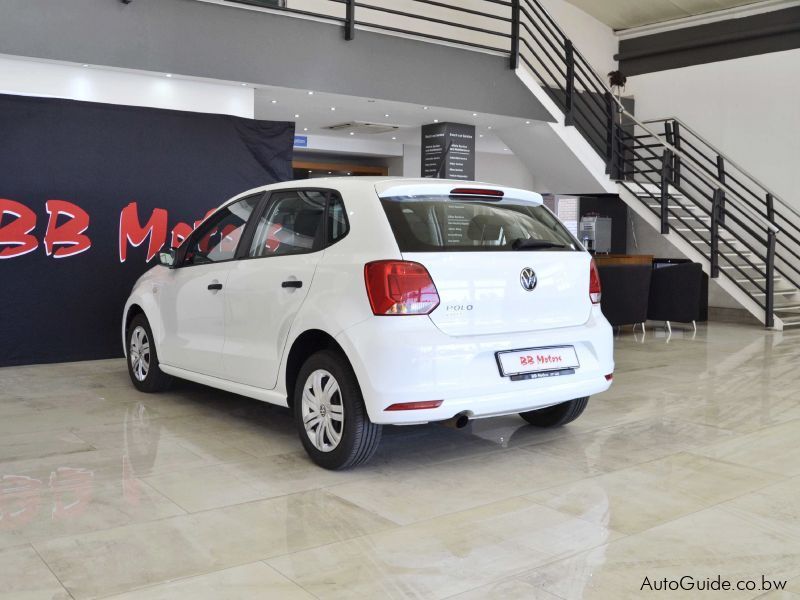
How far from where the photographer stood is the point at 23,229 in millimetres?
6848

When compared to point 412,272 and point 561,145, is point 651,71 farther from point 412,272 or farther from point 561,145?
point 412,272

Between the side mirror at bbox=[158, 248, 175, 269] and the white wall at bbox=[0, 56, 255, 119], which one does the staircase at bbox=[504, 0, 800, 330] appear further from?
the side mirror at bbox=[158, 248, 175, 269]

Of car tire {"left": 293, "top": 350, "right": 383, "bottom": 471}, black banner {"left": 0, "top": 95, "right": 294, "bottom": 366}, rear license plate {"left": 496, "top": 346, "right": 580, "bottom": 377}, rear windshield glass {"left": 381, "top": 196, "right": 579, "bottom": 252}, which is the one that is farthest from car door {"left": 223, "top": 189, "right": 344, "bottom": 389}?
black banner {"left": 0, "top": 95, "right": 294, "bottom": 366}

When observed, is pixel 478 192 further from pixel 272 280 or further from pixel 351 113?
pixel 351 113

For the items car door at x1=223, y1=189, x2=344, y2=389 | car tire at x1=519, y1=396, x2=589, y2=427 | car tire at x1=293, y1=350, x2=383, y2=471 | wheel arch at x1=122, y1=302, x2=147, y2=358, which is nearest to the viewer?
car tire at x1=293, y1=350, x2=383, y2=471

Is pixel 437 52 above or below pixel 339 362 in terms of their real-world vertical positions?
above

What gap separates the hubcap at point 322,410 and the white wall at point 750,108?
36.3 feet

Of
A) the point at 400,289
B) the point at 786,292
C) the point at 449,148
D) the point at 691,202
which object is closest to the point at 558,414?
the point at 400,289

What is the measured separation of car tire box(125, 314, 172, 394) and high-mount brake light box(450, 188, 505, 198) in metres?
2.53

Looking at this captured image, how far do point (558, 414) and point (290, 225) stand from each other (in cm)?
182

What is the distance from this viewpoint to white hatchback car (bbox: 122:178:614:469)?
3520 mm

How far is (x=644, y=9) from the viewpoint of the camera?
1438cm

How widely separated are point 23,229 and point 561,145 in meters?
7.56

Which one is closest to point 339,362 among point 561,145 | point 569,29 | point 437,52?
point 437,52
